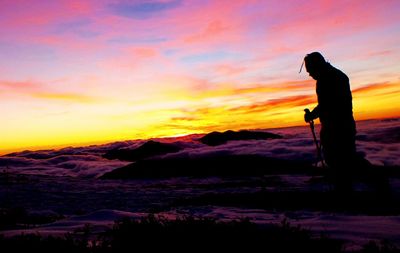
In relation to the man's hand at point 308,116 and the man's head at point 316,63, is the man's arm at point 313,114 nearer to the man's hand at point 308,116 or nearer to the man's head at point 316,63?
the man's hand at point 308,116

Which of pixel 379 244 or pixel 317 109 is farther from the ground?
pixel 317 109

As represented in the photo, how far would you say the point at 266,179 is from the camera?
13680 millimetres

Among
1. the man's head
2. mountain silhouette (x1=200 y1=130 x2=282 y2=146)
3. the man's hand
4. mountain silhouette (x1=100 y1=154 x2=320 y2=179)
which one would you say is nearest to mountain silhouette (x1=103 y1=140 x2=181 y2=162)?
mountain silhouette (x1=200 y1=130 x2=282 y2=146)

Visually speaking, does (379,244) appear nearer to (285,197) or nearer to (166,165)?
(285,197)

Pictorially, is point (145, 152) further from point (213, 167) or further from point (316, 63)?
point (316, 63)

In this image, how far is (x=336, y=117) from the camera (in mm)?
8156

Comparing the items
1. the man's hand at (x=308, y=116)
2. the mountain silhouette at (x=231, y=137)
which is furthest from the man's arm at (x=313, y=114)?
the mountain silhouette at (x=231, y=137)

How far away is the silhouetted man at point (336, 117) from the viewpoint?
8.12 m

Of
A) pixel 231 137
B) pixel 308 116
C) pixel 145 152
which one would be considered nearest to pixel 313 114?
pixel 308 116

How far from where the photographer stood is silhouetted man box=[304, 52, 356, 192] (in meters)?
8.12

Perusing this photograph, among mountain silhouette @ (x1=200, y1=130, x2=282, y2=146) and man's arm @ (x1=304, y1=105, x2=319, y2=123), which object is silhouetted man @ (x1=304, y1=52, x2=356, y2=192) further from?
mountain silhouette @ (x1=200, y1=130, x2=282, y2=146)

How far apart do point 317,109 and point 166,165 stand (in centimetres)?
1029

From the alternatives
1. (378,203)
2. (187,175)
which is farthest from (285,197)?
(187,175)

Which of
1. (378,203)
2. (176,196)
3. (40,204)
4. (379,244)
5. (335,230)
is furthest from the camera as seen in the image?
(176,196)
